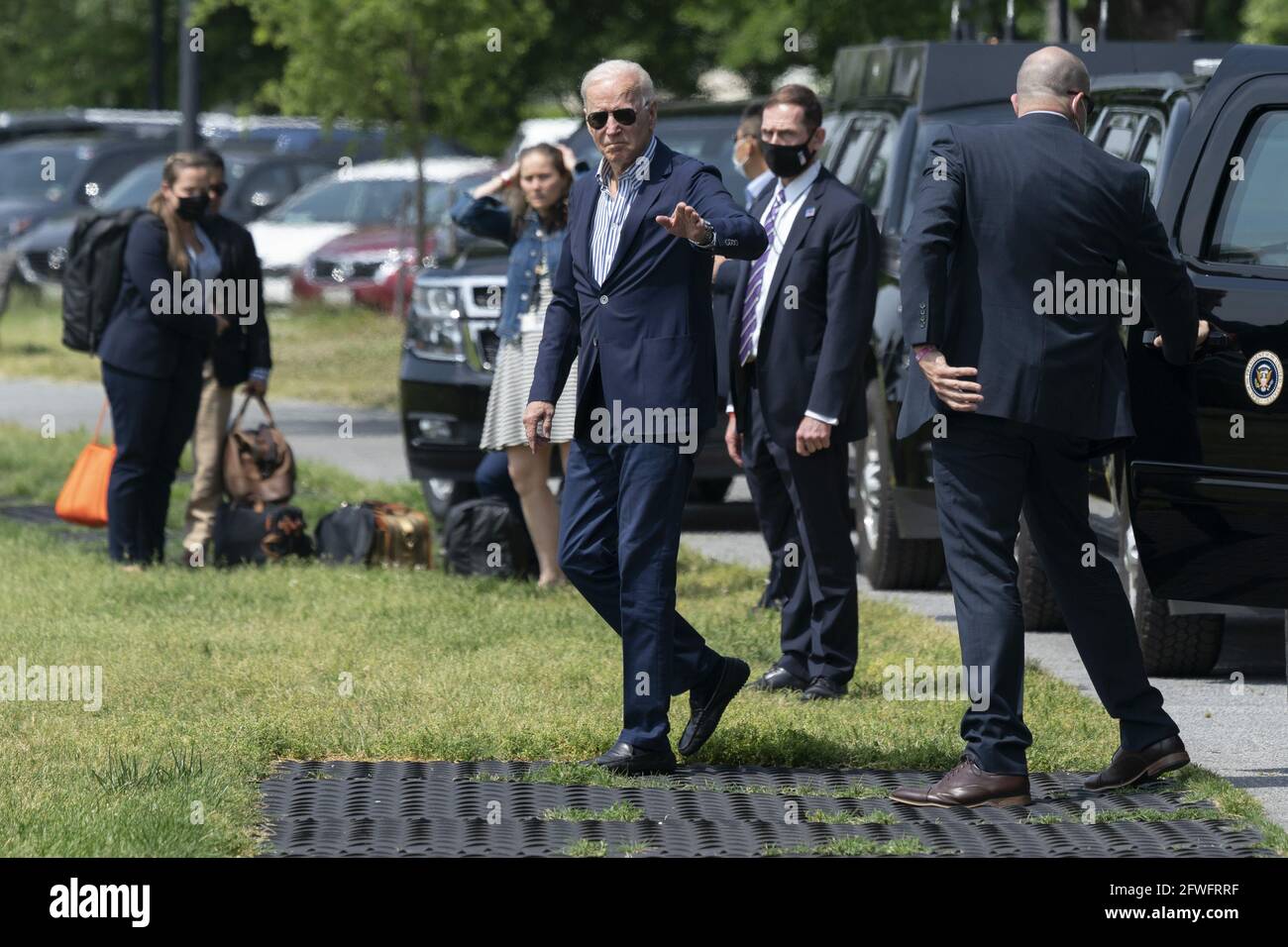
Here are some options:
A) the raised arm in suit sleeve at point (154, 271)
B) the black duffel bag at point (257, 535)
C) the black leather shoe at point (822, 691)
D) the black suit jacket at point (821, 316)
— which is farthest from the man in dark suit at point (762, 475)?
the raised arm in suit sleeve at point (154, 271)

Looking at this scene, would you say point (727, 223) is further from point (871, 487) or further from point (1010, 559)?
point (871, 487)

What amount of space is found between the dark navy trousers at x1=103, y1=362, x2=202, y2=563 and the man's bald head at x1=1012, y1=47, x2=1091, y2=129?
4.83m

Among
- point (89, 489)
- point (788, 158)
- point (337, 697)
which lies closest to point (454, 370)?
point (89, 489)

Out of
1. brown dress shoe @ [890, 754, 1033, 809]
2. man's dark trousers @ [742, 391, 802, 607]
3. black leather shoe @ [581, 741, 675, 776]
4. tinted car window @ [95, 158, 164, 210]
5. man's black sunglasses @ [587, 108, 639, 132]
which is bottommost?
tinted car window @ [95, 158, 164, 210]

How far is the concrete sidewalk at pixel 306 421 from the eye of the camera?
14.4 metres

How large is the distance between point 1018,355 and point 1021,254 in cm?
25

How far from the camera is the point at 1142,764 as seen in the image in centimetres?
616

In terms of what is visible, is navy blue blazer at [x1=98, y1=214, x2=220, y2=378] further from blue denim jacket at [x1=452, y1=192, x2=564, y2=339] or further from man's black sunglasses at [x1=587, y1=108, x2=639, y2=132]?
man's black sunglasses at [x1=587, y1=108, x2=639, y2=132]

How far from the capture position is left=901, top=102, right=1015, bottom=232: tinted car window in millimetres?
10016

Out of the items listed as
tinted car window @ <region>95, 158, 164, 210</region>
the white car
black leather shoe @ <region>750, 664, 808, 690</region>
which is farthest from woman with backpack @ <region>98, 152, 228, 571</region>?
tinted car window @ <region>95, 158, 164, 210</region>

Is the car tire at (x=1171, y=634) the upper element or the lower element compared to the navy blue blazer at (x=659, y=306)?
lower

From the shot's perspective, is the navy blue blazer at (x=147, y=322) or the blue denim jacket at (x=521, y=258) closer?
the blue denim jacket at (x=521, y=258)

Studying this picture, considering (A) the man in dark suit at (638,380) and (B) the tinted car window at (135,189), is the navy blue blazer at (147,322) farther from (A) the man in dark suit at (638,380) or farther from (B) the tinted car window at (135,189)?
(B) the tinted car window at (135,189)

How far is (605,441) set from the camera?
6.36 m
